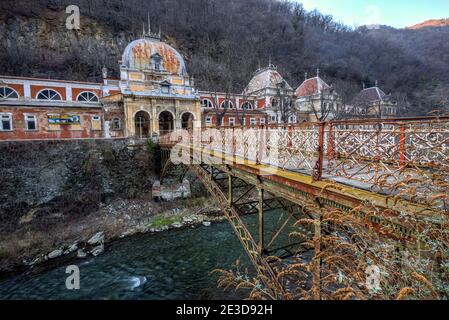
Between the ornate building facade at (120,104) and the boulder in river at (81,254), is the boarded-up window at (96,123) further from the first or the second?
the boulder in river at (81,254)

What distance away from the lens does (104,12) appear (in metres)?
42.8

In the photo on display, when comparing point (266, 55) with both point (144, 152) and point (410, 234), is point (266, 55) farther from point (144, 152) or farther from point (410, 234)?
point (410, 234)

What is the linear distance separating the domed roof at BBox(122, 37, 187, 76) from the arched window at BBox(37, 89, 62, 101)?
8065 millimetres

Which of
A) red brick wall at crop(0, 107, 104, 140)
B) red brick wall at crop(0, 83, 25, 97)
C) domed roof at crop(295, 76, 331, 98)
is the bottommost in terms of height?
red brick wall at crop(0, 107, 104, 140)

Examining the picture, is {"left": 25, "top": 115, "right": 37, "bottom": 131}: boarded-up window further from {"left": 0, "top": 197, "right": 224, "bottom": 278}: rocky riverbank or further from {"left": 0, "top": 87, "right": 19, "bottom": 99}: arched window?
{"left": 0, "top": 197, "right": 224, "bottom": 278}: rocky riverbank

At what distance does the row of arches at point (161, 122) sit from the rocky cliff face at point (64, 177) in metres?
7.49

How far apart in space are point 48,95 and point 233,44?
127 ft

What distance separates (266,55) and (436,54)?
4429 cm

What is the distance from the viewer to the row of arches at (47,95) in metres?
21.3

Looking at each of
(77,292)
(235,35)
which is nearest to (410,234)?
(77,292)

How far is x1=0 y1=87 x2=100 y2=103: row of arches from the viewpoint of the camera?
2126 centimetres

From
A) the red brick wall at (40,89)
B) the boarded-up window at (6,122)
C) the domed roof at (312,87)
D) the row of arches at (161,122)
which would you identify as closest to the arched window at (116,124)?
the row of arches at (161,122)

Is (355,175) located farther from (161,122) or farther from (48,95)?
(48,95)

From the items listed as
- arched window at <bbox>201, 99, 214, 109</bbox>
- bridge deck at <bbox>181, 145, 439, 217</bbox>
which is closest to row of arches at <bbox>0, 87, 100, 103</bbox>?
arched window at <bbox>201, 99, 214, 109</bbox>
